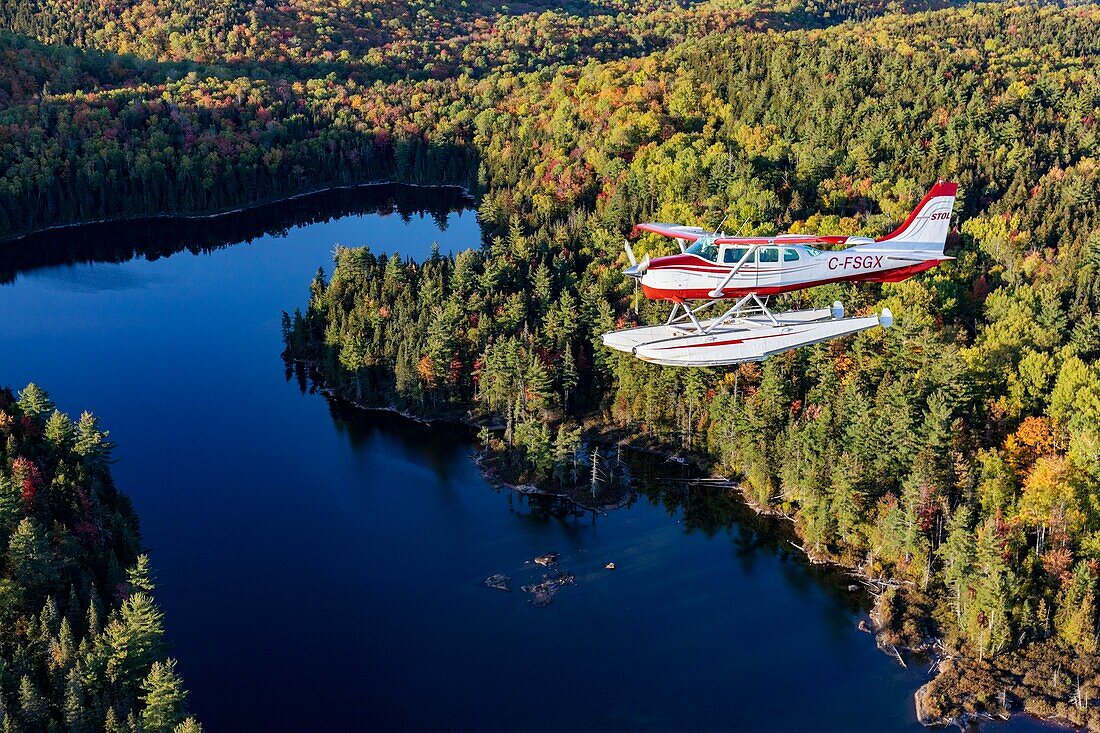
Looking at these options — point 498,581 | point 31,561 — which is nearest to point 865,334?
point 498,581

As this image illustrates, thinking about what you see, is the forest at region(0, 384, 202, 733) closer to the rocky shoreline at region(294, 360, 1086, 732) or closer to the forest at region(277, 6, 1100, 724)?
the forest at region(277, 6, 1100, 724)

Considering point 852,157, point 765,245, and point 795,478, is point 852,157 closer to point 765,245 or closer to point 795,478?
point 795,478

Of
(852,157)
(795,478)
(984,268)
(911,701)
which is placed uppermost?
(852,157)

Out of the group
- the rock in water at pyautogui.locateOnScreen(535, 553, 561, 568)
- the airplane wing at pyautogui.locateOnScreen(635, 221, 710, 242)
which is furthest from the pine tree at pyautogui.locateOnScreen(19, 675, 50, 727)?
the airplane wing at pyautogui.locateOnScreen(635, 221, 710, 242)

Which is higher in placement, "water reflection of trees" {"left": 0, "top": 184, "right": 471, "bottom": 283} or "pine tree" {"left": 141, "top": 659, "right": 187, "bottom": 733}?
"water reflection of trees" {"left": 0, "top": 184, "right": 471, "bottom": 283}

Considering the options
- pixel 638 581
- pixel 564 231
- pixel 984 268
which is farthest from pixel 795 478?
pixel 564 231

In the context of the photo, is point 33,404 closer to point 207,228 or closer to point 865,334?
point 865,334
